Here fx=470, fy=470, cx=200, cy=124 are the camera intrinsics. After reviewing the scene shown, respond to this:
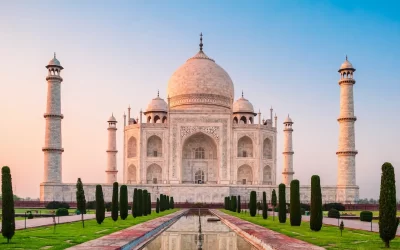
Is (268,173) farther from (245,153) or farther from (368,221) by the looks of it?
(368,221)

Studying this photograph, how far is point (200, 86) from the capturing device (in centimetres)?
3828

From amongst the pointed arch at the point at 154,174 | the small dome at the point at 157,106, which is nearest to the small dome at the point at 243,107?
the small dome at the point at 157,106

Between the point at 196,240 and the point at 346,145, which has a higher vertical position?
the point at 346,145

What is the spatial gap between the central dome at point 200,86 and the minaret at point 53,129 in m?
11.1

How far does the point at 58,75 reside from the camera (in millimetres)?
30719

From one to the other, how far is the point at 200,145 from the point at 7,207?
91.6ft

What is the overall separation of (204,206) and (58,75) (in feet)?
Answer: 41.8

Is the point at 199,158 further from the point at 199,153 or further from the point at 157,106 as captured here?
the point at 157,106

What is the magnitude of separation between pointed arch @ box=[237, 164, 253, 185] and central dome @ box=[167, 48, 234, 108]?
17.9 ft

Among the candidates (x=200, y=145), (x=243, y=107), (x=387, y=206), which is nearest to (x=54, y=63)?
(x=200, y=145)

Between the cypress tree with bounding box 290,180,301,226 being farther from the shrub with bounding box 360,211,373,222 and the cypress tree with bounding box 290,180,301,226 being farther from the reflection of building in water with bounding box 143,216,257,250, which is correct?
the shrub with bounding box 360,211,373,222

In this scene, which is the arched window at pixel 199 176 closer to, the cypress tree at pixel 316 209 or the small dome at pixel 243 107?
the small dome at pixel 243 107

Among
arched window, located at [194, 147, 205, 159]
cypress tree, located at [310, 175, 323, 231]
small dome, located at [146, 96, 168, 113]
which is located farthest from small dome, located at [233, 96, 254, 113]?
cypress tree, located at [310, 175, 323, 231]

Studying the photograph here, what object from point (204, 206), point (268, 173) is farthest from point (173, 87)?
point (204, 206)
